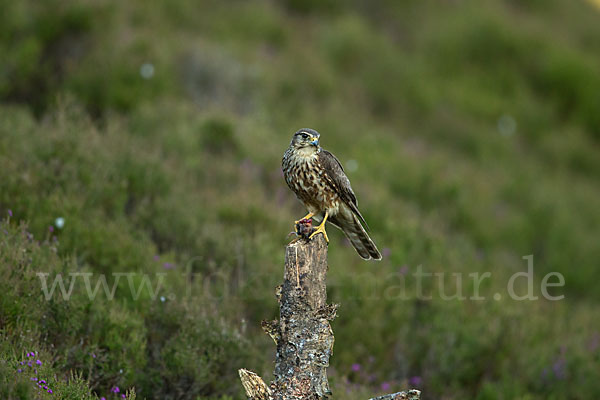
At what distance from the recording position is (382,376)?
6574mm

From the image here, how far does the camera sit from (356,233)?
5.29 m

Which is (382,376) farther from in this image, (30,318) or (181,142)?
(181,142)

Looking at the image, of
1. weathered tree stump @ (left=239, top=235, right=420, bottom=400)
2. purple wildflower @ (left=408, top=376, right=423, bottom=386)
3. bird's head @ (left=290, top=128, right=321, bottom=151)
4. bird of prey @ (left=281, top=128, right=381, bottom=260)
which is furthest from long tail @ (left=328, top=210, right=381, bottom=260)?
purple wildflower @ (left=408, top=376, right=423, bottom=386)

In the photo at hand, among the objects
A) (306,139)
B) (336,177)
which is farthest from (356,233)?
(306,139)

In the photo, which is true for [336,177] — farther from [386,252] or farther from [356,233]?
[386,252]

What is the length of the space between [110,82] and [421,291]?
18.3 feet

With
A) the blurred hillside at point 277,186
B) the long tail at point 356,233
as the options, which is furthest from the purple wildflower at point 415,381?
the long tail at point 356,233

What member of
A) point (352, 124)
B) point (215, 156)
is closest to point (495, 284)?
point (215, 156)

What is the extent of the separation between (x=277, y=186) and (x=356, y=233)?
408 centimetres

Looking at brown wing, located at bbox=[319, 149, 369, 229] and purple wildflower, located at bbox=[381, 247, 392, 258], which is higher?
purple wildflower, located at bbox=[381, 247, 392, 258]

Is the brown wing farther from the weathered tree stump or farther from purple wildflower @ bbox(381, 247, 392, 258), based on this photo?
purple wildflower @ bbox(381, 247, 392, 258)

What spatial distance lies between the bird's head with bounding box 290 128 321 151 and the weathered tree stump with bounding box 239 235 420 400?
1.11 m

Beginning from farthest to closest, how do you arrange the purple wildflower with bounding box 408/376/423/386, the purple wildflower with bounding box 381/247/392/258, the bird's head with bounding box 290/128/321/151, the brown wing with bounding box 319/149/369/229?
the purple wildflower with bounding box 381/247/392/258 → the purple wildflower with bounding box 408/376/423/386 → the brown wing with bounding box 319/149/369/229 → the bird's head with bounding box 290/128/321/151

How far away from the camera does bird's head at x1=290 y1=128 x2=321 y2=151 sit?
486cm
